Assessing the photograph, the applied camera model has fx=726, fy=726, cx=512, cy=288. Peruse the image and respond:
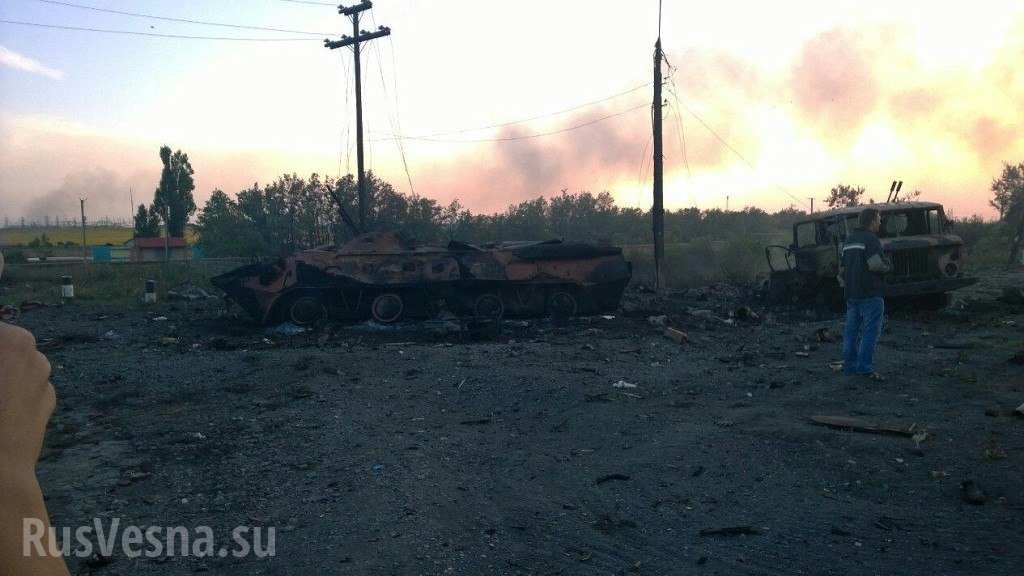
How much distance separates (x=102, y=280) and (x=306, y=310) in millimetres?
14629

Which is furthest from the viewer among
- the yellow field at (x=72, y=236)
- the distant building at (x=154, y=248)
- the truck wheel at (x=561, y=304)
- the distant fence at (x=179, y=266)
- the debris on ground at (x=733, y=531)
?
the yellow field at (x=72, y=236)

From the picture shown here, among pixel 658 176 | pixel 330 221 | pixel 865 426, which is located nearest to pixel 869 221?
pixel 865 426

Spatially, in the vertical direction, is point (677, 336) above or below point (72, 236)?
below

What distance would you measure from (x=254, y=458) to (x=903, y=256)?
1113 centimetres

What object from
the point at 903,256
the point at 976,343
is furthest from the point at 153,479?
the point at 903,256

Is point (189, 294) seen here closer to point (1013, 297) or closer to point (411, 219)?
point (411, 219)

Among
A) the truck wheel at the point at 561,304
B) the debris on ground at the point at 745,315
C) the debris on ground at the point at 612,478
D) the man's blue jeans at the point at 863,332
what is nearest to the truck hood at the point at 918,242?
the debris on ground at the point at 745,315

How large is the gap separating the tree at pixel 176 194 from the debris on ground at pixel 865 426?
2134 inches

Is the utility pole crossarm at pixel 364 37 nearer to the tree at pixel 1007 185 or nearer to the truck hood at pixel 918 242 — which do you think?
the truck hood at pixel 918 242

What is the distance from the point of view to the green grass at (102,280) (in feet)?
66.5

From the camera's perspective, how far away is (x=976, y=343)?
9602 mm

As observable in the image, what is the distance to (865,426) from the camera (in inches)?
214

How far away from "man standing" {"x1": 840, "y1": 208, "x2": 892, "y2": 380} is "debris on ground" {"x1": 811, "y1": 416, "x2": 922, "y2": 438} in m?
1.96

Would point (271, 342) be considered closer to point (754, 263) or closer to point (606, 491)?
point (606, 491)
